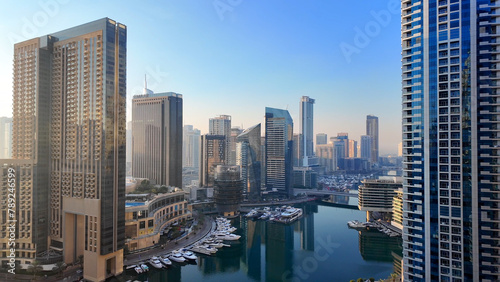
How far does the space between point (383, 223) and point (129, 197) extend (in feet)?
64.1

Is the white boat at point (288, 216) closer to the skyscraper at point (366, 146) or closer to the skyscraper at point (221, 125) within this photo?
the skyscraper at point (221, 125)

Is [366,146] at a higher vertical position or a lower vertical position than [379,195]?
higher

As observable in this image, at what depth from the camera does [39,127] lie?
1391 cm

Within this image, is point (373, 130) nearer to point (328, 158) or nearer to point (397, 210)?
point (328, 158)

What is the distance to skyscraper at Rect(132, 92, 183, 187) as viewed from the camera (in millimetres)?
31266

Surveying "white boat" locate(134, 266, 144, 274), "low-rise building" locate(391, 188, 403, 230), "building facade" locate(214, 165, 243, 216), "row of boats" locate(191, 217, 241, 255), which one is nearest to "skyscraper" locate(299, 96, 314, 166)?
"building facade" locate(214, 165, 243, 216)

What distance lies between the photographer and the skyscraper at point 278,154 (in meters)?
40.2

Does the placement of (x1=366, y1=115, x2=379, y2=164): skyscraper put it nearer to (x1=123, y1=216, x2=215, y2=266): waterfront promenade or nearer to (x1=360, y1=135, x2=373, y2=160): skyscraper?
(x1=360, y1=135, x2=373, y2=160): skyscraper

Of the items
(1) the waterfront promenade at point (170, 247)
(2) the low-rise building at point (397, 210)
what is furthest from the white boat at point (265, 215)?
(2) the low-rise building at point (397, 210)

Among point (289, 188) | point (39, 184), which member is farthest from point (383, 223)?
point (39, 184)

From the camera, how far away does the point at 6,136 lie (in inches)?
535

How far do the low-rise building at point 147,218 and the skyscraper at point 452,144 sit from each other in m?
13.6
